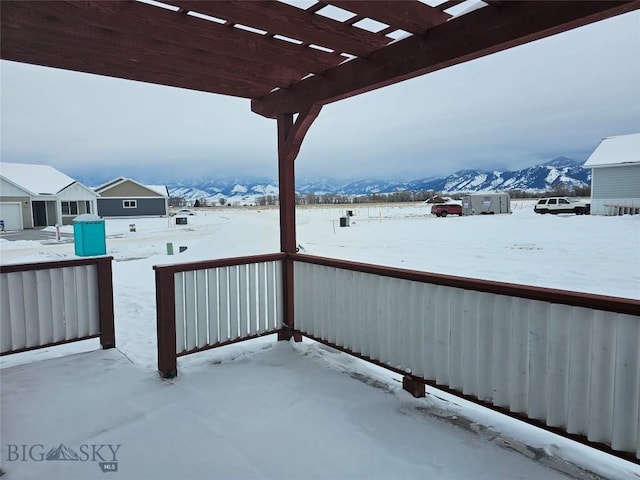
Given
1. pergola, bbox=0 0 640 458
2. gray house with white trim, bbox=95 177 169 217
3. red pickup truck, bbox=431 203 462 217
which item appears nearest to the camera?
pergola, bbox=0 0 640 458

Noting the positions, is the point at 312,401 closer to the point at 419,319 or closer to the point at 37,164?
the point at 419,319

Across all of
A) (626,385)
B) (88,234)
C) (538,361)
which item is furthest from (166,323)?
(88,234)

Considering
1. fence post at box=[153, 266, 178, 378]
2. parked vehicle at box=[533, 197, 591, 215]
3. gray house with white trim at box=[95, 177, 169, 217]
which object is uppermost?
gray house with white trim at box=[95, 177, 169, 217]

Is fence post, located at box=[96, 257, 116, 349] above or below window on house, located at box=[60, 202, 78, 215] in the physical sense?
below

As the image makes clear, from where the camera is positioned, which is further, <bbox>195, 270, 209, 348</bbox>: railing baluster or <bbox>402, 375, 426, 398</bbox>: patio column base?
<bbox>195, 270, 209, 348</bbox>: railing baluster

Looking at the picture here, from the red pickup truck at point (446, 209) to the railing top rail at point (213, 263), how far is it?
966 inches

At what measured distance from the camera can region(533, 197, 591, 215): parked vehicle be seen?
22.2 meters

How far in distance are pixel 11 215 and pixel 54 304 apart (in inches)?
835

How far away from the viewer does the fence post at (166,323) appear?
3.07 metres

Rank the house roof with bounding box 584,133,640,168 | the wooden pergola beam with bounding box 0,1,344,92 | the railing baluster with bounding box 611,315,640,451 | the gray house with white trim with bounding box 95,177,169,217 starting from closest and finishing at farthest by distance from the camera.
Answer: the railing baluster with bounding box 611,315,640,451, the wooden pergola beam with bounding box 0,1,344,92, the house roof with bounding box 584,133,640,168, the gray house with white trim with bounding box 95,177,169,217

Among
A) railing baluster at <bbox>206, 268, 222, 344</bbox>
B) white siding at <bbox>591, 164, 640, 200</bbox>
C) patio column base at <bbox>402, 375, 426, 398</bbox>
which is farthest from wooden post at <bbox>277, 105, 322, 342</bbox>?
white siding at <bbox>591, 164, 640, 200</bbox>

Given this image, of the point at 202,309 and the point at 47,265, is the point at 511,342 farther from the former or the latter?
the point at 47,265

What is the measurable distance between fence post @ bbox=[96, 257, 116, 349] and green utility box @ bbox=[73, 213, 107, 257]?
6.61 metres

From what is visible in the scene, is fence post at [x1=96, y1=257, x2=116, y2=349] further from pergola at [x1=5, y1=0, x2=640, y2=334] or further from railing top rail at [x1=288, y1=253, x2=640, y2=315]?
railing top rail at [x1=288, y1=253, x2=640, y2=315]
